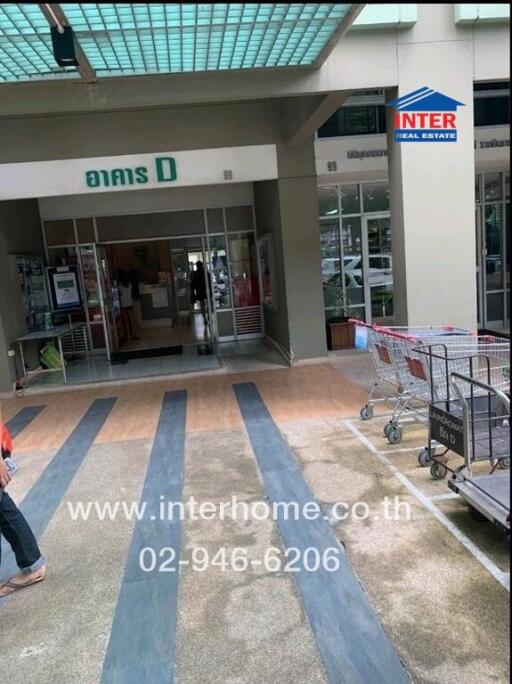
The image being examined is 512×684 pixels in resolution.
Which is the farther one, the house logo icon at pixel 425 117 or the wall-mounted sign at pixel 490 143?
the wall-mounted sign at pixel 490 143

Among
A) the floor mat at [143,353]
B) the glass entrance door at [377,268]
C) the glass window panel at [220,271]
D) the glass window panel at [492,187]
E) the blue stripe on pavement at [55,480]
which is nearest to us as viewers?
the blue stripe on pavement at [55,480]

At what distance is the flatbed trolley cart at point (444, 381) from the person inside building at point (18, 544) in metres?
2.92

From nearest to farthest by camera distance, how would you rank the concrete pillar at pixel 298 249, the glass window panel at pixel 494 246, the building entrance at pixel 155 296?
the concrete pillar at pixel 298 249 < the glass window panel at pixel 494 246 < the building entrance at pixel 155 296

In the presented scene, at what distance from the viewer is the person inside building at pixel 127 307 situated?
46.4 feet

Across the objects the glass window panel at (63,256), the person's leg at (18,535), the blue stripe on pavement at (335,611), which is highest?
the glass window panel at (63,256)

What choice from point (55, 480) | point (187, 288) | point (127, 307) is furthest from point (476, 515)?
point (187, 288)

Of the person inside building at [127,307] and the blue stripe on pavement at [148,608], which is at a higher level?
the person inside building at [127,307]

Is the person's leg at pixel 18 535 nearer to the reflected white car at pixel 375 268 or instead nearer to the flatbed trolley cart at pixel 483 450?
the flatbed trolley cart at pixel 483 450

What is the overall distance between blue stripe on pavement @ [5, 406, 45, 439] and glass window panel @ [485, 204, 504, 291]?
9.41 m

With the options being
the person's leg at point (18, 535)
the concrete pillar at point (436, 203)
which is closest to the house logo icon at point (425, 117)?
the concrete pillar at point (436, 203)

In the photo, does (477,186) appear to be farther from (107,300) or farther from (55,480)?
(55,480)

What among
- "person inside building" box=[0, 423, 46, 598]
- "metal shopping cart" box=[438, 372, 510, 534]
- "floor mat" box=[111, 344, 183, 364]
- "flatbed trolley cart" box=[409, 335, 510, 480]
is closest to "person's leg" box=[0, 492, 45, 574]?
"person inside building" box=[0, 423, 46, 598]

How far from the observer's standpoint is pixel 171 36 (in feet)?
17.0

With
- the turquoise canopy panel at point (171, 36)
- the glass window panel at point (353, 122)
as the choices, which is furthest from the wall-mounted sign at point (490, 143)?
the turquoise canopy panel at point (171, 36)
